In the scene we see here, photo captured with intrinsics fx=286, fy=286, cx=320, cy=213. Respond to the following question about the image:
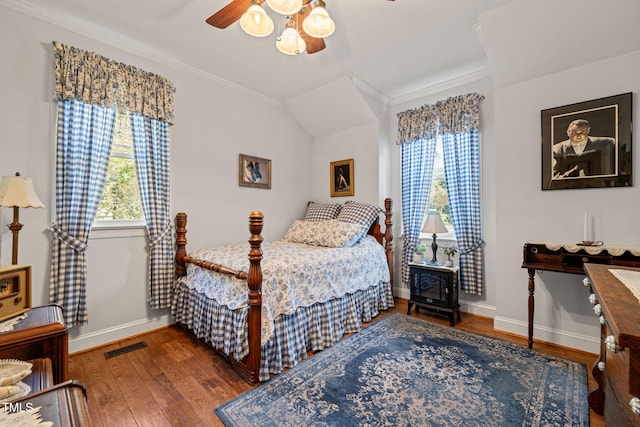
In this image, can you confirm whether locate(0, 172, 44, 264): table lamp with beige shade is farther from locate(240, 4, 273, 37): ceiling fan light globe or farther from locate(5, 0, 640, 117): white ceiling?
locate(240, 4, 273, 37): ceiling fan light globe

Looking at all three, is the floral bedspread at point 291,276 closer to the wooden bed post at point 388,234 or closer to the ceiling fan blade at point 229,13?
the wooden bed post at point 388,234

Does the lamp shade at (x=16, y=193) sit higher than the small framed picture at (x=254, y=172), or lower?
lower

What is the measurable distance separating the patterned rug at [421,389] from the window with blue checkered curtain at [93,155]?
160cm

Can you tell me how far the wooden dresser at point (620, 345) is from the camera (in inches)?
30.4

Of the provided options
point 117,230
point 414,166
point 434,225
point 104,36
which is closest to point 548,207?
point 434,225

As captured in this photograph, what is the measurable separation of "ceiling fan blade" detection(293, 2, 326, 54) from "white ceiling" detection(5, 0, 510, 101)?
1.28ft

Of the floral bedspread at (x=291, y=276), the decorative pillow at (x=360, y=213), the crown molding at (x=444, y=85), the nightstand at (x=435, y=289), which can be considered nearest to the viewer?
the floral bedspread at (x=291, y=276)

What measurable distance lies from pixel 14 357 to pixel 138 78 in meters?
2.35

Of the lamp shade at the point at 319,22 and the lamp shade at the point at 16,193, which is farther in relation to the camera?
the lamp shade at the point at 16,193

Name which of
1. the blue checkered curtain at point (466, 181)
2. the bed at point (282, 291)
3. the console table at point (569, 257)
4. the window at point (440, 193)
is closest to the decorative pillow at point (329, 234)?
the bed at point (282, 291)

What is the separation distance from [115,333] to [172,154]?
173cm

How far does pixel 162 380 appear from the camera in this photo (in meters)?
1.98

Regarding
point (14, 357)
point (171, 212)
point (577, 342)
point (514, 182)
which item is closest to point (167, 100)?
point (171, 212)

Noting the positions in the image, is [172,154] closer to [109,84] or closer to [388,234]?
[109,84]
